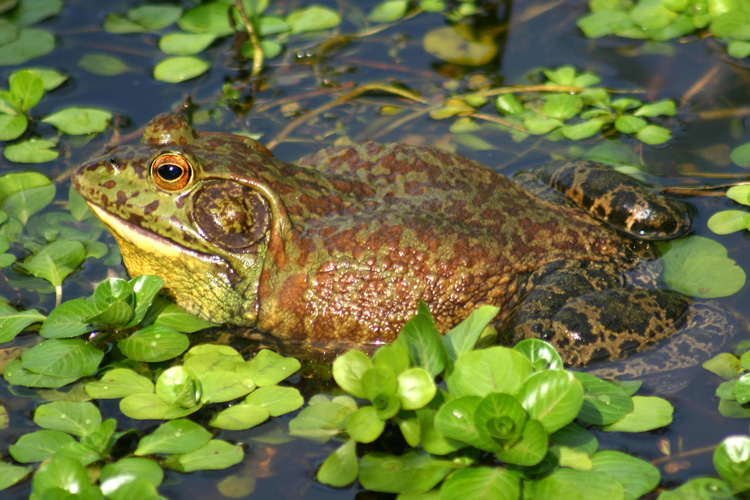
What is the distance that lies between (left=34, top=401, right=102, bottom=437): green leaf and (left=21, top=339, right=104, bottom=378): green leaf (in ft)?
0.65

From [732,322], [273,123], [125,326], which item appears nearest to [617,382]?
[732,322]

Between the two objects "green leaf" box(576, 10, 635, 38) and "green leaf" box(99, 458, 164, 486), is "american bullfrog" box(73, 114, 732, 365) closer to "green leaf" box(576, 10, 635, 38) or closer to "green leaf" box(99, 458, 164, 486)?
"green leaf" box(99, 458, 164, 486)

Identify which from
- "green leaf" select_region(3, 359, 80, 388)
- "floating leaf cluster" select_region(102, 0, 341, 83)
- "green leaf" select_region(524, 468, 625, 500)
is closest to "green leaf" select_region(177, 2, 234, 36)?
"floating leaf cluster" select_region(102, 0, 341, 83)

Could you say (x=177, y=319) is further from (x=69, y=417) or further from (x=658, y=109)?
(x=658, y=109)

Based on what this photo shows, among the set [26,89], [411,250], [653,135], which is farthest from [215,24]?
[653,135]

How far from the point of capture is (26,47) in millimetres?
5289

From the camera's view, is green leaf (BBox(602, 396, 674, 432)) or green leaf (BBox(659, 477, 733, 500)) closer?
green leaf (BBox(659, 477, 733, 500))

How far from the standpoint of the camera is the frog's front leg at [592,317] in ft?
10.4

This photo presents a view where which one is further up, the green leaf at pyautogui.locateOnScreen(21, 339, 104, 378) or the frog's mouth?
the frog's mouth

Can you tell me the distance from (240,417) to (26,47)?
357cm

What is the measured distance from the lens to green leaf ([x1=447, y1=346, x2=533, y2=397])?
2654 mm

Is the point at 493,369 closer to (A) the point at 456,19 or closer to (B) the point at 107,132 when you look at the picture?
(B) the point at 107,132

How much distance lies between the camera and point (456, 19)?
5559 millimetres

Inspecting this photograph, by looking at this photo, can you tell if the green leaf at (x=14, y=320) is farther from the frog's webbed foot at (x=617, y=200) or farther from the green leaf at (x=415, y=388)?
the frog's webbed foot at (x=617, y=200)
